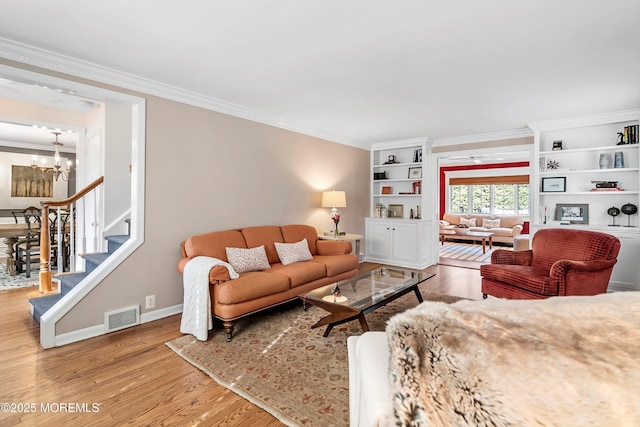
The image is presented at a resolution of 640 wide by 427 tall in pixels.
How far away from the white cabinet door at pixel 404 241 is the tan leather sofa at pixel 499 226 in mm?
3887

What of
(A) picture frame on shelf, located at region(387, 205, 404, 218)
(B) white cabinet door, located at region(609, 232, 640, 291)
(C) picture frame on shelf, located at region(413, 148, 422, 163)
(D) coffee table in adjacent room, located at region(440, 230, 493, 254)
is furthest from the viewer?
(D) coffee table in adjacent room, located at region(440, 230, 493, 254)

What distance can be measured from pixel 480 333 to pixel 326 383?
5.61ft

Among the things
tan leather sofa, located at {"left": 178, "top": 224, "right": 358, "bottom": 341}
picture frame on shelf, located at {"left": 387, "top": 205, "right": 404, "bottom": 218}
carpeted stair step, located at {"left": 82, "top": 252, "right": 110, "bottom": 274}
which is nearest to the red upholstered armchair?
tan leather sofa, located at {"left": 178, "top": 224, "right": 358, "bottom": 341}

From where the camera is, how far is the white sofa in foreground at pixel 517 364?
506 mm

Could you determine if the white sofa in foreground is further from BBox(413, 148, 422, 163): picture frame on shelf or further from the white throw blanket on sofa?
BBox(413, 148, 422, 163): picture frame on shelf

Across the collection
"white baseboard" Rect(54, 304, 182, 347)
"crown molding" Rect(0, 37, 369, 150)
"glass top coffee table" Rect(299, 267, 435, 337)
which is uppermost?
"crown molding" Rect(0, 37, 369, 150)

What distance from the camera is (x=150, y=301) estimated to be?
10.2ft

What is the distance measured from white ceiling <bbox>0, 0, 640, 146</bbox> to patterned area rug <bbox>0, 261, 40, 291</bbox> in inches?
137

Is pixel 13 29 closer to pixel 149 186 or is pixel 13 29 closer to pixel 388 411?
pixel 149 186

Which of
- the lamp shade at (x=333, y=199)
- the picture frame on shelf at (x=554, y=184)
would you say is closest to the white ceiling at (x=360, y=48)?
the picture frame on shelf at (x=554, y=184)

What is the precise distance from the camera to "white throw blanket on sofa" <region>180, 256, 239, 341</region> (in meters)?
2.66

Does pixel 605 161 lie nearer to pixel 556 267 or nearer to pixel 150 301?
pixel 556 267

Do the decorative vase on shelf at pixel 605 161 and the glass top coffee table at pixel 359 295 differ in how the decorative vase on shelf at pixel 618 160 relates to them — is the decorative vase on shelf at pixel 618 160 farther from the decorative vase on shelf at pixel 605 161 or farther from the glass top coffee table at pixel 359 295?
the glass top coffee table at pixel 359 295

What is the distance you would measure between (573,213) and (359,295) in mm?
3851
